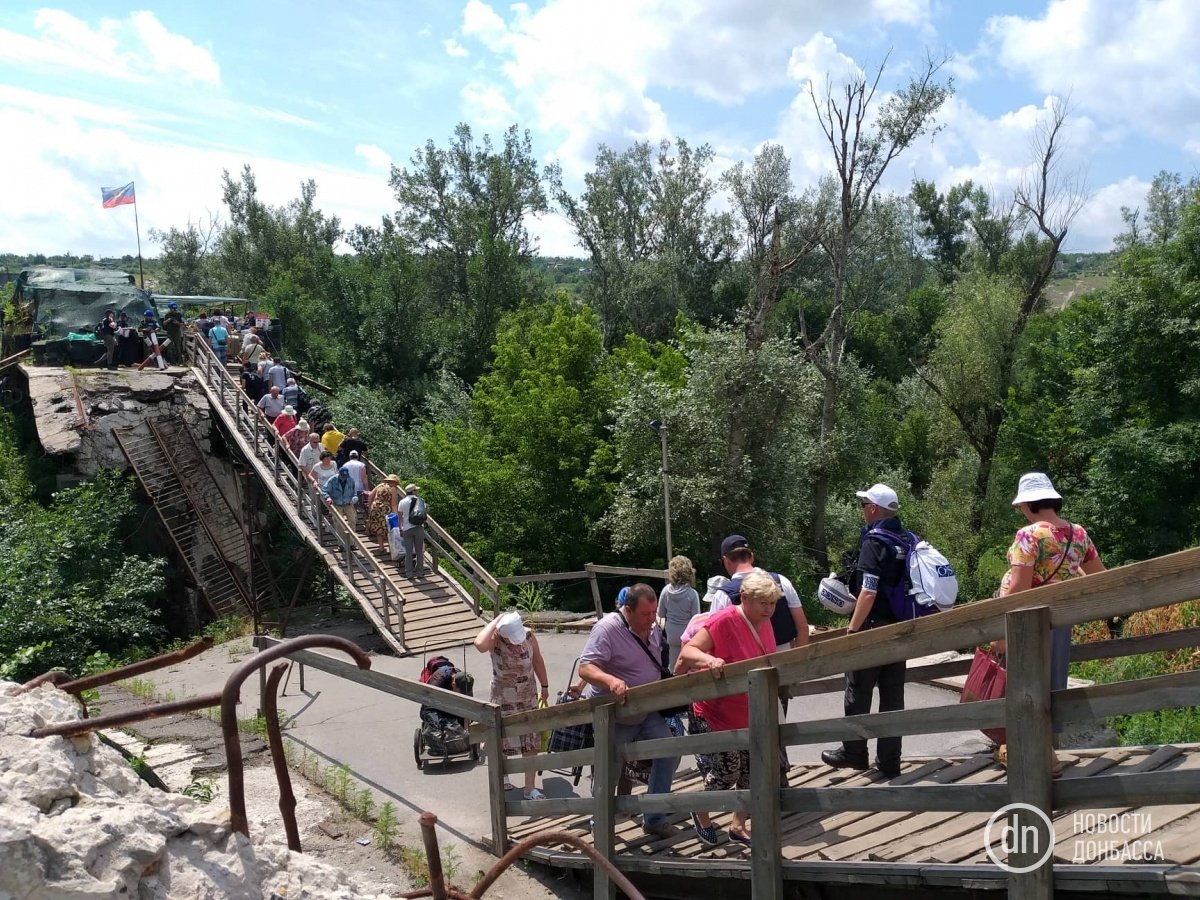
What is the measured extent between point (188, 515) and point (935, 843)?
20.0m

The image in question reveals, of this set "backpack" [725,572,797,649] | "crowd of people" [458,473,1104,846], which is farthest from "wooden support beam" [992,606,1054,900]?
"backpack" [725,572,797,649]

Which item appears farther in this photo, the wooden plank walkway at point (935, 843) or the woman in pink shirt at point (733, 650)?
the woman in pink shirt at point (733, 650)

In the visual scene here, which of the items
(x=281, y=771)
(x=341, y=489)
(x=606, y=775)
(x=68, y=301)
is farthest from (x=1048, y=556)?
(x=68, y=301)

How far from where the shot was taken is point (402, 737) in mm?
8828

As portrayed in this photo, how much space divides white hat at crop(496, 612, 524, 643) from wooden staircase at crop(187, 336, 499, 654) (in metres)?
7.23

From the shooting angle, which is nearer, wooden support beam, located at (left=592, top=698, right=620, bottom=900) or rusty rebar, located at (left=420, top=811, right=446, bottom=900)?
rusty rebar, located at (left=420, top=811, right=446, bottom=900)

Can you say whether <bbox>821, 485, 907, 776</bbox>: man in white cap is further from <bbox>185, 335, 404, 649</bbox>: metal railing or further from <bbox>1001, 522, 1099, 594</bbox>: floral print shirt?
<bbox>185, 335, 404, 649</bbox>: metal railing

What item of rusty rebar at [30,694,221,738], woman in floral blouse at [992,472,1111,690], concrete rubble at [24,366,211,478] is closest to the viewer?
rusty rebar at [30,694,221,738]

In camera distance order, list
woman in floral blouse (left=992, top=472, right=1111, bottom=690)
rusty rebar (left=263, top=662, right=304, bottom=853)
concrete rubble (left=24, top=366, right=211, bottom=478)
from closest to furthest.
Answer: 1. rusty rebar (left=263, top=662, right=304, bottom=853)
2. woman in floral blouse (left=992, top=472, right=1111, bottom=690)
3. concrete rubble (left=24, top=366, right=211, bottom=478)

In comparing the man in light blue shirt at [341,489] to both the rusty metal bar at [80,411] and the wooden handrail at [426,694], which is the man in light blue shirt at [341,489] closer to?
the rusty metal bar at [80,411]

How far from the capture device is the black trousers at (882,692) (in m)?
5.15

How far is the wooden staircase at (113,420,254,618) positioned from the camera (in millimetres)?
20359

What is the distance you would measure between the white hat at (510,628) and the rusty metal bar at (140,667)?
3385 millimetres

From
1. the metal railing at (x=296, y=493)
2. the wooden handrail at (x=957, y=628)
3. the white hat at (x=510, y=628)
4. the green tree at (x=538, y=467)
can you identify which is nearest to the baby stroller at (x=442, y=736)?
the white hat at (x=510, y=628)
